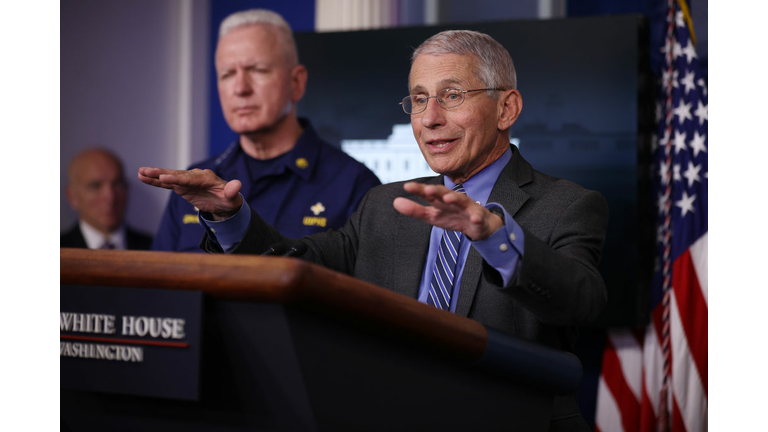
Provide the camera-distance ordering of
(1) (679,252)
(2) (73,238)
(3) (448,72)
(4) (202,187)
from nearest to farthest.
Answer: (4) (202,187) < (3) (448,72) < (1) (679,252) < (2) (73,238)

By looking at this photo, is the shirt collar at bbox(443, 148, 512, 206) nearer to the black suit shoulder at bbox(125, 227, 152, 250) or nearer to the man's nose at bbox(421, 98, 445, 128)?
the man's nose at bbox(421, 98, 445, 128)

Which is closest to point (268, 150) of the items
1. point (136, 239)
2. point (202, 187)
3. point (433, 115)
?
point (433, 115)

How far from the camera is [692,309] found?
3.08 metres

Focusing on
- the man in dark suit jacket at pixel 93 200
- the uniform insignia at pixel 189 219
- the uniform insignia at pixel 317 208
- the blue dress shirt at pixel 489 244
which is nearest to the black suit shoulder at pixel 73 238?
the man in dark suit jacket at pixel 93 200

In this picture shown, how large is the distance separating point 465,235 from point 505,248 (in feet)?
0.56

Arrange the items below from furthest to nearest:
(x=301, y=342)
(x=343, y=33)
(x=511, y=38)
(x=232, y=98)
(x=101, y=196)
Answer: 1. (x=101, y=196)
2. (x=343, y=33)
3. (x=511, y=38)
4. (x=232, y=98)
5. (x=301, y=342)

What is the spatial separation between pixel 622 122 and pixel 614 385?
124cm

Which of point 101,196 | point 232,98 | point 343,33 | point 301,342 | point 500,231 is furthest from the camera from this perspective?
point 101,196

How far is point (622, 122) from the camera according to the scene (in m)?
3.10

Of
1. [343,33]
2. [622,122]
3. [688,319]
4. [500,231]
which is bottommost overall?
[688,319]

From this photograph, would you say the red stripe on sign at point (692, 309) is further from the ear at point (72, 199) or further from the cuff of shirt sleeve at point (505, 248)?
the ear at point (72, 199)

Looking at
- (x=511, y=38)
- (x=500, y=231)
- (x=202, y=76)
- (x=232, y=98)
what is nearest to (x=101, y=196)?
(x=202, y=76)

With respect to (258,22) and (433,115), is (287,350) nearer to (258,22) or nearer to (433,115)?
(433,115)

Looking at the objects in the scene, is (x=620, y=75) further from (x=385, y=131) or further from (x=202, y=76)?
(x=202, y=76)
